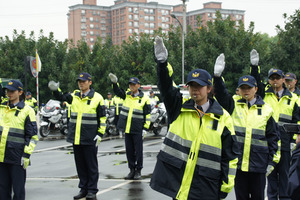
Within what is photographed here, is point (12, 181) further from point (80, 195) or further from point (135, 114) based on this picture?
point (135, 114)

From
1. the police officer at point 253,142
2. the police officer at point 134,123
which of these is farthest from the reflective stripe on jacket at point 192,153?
the police officer at point 134,123

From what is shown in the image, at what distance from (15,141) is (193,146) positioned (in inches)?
122

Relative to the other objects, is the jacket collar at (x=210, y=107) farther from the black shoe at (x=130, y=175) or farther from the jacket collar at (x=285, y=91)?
the black shoe at (x=130, y=175)

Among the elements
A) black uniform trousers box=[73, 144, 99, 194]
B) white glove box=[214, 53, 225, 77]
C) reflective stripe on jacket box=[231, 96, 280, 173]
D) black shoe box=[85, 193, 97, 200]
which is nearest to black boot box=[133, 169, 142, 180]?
black uniform trousers box=[73, 144, 99, 194]

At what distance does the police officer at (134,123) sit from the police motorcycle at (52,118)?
912 centimetres

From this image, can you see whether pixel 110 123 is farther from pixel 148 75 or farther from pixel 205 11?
pixel 205 11

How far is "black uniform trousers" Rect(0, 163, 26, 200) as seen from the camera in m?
5.78

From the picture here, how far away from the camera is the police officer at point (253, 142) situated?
544 cm

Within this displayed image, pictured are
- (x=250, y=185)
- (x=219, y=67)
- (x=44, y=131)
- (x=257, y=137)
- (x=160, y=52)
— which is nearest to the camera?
(x=160, y=52)

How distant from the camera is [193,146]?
12.8 ft

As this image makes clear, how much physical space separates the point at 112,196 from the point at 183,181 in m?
3.80

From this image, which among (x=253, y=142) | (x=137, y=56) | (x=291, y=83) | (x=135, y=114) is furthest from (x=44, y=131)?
(x=137, y=56)

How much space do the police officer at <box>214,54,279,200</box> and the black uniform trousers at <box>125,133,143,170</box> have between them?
3.89 metres

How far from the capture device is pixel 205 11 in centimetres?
14175
